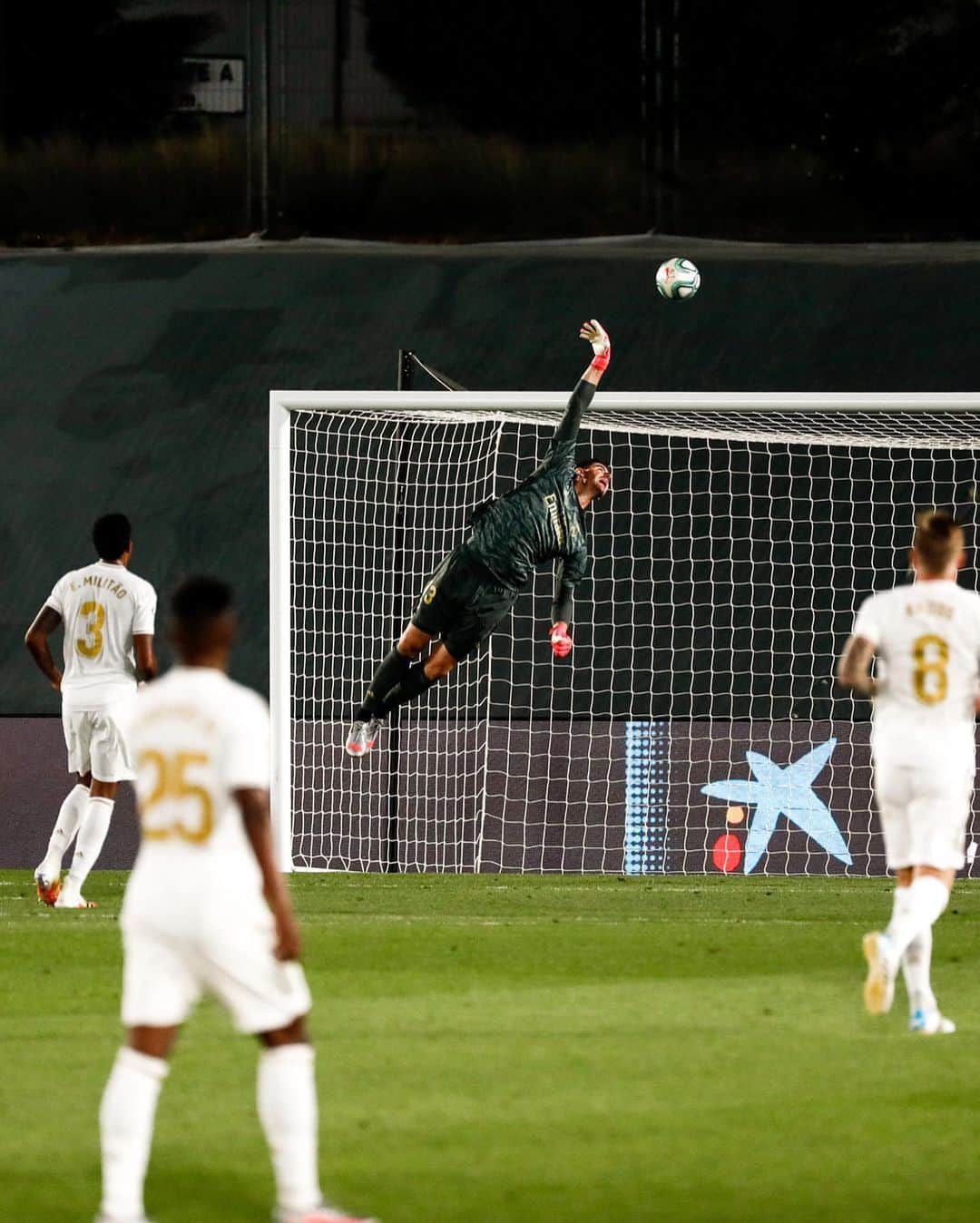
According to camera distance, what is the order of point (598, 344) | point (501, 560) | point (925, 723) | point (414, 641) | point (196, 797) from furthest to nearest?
point (414, 641) → point (501, 560) → point (598, 344) → point (925, 723) → point (196, 797)

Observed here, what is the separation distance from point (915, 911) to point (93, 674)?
203 inches

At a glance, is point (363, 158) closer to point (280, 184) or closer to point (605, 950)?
point (280, 184)

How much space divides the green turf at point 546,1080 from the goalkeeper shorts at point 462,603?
2.87 metres

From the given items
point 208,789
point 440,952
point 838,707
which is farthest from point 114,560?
point 838,707

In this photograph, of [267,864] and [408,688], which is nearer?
[267,864]

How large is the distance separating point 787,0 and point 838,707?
20.8 ft

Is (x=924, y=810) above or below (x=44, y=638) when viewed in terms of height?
below

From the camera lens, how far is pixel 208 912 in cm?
383

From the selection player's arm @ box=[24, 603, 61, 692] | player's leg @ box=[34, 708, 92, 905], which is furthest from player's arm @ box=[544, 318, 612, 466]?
player's leg @ box=[34, 708, 92, 905]

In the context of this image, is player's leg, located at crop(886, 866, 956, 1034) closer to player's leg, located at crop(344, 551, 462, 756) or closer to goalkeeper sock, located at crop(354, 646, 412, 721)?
player's leg, located at crop(344, 551, 462, 756)

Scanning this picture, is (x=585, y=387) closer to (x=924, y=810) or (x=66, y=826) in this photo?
(x=66, y=826)

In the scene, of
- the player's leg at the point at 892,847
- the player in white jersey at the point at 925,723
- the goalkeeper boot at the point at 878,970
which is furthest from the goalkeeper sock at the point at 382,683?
the goalkeeper boot at the point at 878,970

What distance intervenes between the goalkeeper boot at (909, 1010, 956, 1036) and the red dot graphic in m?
8.39

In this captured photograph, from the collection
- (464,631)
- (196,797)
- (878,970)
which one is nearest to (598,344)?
(464,631)
